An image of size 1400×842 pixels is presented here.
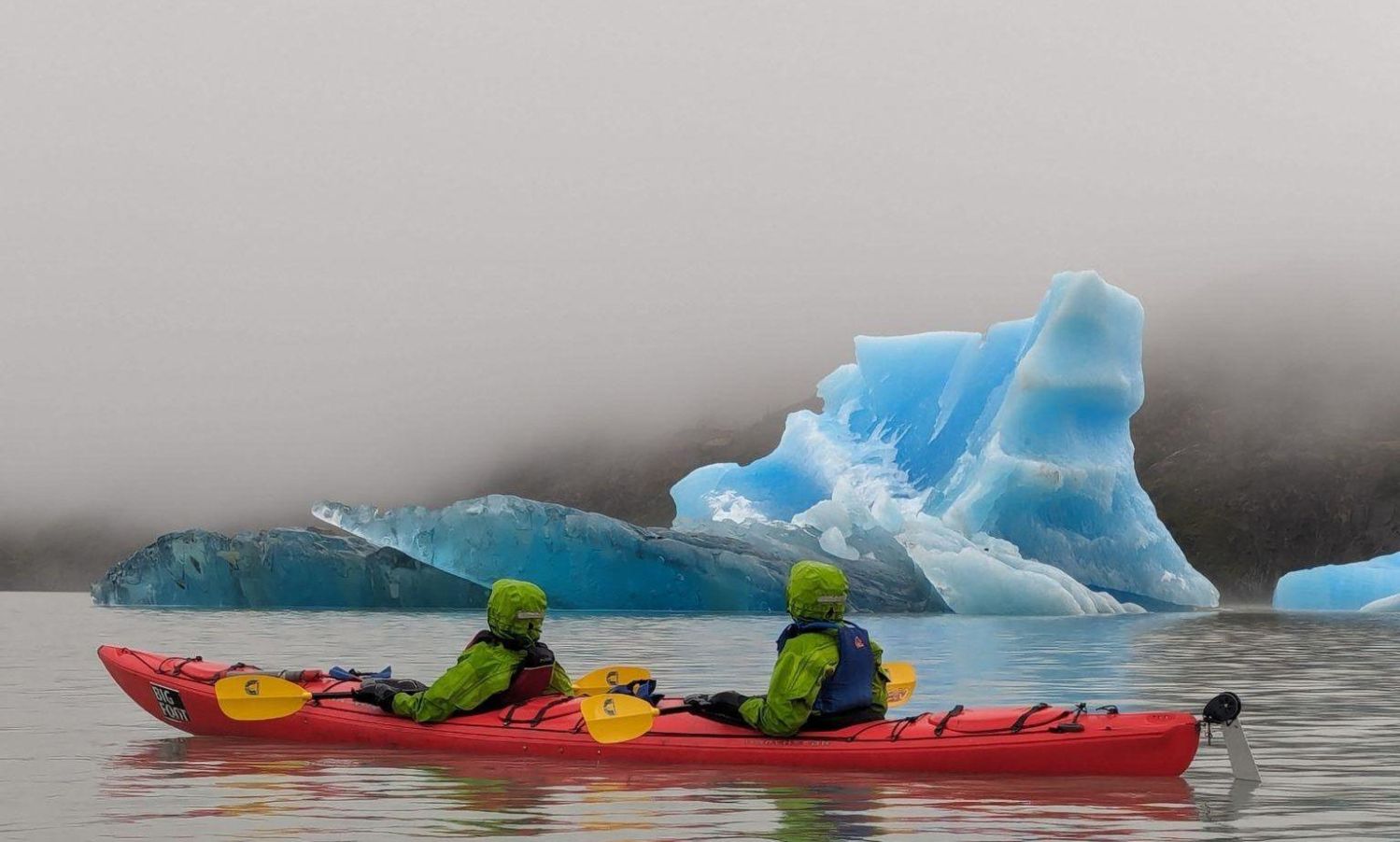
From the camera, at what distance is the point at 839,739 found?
35.8 feet

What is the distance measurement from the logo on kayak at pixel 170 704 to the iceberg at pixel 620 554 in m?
23.2

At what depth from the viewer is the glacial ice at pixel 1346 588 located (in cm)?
4797

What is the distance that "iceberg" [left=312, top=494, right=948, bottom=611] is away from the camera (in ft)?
124

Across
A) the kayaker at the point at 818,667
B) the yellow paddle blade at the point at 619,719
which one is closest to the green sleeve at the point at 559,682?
the yellow paddle blade at the point at 619,719

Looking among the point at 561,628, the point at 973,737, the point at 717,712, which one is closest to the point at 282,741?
the point at 717,712

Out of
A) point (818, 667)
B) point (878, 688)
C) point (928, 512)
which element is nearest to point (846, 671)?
point (818, 667)

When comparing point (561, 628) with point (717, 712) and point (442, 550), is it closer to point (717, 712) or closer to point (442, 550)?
point (442, 550)

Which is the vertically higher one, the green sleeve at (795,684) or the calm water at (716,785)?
the green sleeve at (795,684)

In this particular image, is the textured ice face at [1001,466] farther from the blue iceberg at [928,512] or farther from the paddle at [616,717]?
the paddle at [616,717]

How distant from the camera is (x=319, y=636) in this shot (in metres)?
29.7

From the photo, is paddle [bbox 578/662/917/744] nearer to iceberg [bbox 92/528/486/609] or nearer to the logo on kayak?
the logo on kayak

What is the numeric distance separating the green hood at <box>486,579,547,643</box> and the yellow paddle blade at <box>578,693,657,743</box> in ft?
2.42

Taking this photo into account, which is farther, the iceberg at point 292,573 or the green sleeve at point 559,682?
the iceberg at point 292,573

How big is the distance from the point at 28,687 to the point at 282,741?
754 centimetres
